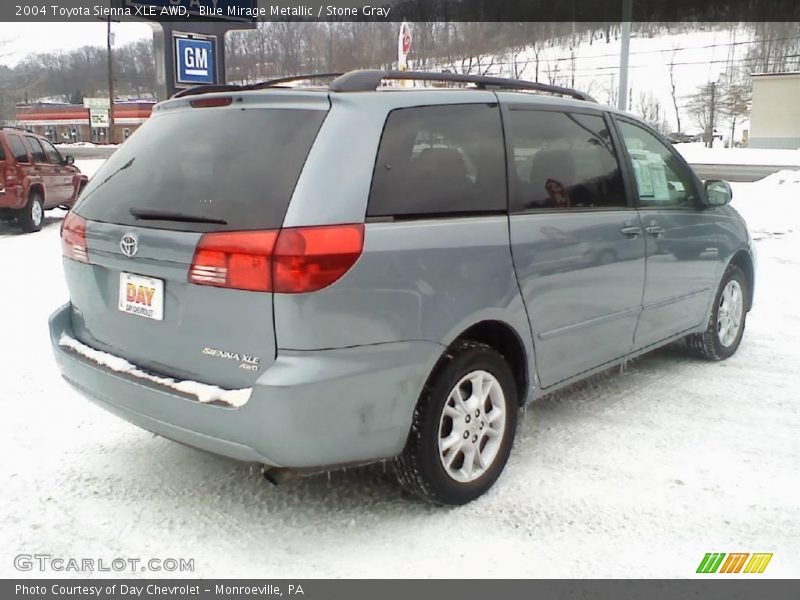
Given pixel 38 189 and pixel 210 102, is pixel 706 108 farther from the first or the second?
pixel 210 102

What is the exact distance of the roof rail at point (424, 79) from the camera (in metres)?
2.77

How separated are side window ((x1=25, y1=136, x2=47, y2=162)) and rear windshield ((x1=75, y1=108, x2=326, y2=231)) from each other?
11.0 metres

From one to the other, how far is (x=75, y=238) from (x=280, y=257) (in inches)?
47.4

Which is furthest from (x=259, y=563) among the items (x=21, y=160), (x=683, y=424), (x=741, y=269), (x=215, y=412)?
(x=21, y=160)

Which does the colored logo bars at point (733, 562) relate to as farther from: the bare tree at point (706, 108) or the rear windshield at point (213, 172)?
the bare tree at point (706, 108)

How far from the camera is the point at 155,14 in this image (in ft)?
34.9

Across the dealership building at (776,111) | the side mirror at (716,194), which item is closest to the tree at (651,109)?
the dealership building at (776,111)

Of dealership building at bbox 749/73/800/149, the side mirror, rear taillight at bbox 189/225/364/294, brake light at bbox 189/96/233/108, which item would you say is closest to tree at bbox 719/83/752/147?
dealership building at bbox 749/73/800/149

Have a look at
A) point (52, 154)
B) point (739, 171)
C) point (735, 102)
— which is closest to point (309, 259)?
point (52, 154)

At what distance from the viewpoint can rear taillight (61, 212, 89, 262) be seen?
117 inches

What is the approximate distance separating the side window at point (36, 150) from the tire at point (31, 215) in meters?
0.79

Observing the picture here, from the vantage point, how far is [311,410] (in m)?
2.41

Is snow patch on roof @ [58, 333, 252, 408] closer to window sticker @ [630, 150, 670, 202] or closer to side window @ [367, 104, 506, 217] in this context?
side window @ [367, 104, 506, 217]
